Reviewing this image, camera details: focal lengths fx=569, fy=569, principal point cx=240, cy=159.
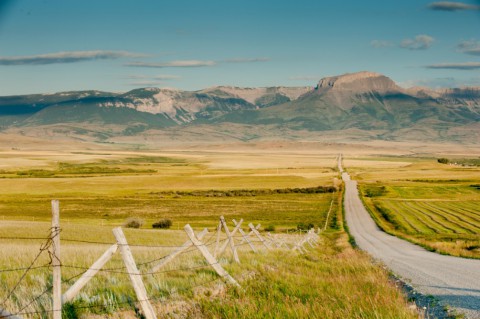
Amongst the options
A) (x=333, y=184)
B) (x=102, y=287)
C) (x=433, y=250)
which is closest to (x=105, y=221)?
(x=433, y=250)

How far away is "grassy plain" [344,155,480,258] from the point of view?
160 ft

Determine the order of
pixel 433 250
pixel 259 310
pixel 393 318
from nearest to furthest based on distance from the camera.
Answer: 1. pixel 393 318
2. pixel 259 310
3. pixel 433 250

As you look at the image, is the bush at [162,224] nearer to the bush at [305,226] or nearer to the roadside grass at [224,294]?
the bush at [305,226]

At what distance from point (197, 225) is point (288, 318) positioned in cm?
5893

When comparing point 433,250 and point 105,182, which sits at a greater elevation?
point 433,250

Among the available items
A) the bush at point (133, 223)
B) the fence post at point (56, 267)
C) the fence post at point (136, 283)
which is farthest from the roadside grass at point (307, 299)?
the bush at point (133, 223)

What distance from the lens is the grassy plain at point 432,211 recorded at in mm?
48750

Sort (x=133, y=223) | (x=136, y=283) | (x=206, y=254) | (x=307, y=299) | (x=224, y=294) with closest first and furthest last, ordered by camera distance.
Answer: (x=136, y=283) < (x=307, y=299) < (x=224, y=294) < (x=206, y=254) < (x=133, y=223)

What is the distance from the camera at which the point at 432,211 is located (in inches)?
3383

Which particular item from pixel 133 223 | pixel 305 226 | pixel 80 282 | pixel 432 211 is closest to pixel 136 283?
pixel 80 282

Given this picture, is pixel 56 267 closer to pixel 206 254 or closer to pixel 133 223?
pixel 206 254

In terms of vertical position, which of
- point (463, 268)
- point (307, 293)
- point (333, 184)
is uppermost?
point (307, 293)

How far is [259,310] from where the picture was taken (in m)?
10.4

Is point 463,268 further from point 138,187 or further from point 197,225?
point 138,187
